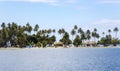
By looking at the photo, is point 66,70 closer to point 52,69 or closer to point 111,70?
point 52,69

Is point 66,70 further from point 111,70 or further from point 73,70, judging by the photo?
point 111,70

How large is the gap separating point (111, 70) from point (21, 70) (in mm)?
20661

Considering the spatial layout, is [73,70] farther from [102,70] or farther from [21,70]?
[21,70]

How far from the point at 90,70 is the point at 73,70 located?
392cm

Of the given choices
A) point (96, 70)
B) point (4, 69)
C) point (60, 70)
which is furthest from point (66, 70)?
point (4, 69)

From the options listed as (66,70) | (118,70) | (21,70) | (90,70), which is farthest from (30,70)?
(118,70)

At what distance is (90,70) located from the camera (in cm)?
8331

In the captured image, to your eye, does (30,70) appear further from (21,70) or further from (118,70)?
(118,70)

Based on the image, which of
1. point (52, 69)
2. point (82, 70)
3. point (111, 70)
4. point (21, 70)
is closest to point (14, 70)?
point (21, 70)

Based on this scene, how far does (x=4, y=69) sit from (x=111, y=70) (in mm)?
24730

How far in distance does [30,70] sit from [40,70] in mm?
2364

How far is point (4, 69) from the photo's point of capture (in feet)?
275

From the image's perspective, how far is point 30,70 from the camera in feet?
272

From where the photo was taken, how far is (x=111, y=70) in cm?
8294
